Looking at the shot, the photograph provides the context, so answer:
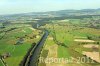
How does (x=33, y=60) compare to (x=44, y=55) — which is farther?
(x=44, y=55)

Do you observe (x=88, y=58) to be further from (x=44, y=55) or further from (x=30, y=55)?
(x=30, y=55)

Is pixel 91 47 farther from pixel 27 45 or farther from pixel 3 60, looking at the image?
pixel 3 60

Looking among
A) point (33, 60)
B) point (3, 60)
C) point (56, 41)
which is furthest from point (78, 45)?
point (3, 60)

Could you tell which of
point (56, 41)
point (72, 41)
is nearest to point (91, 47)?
point (72, 41)

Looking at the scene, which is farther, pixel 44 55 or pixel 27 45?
pixel 27 45

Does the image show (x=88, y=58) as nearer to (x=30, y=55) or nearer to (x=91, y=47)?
(x=91, y=47)

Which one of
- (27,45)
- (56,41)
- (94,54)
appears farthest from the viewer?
(56,41)

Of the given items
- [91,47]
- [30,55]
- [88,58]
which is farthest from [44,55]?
[91,47]

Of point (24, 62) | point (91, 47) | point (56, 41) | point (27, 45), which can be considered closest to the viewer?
point (24, 62)

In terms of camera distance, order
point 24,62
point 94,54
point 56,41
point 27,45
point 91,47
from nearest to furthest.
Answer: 1. point 24,62
2. point 94,54
3. point 91,47
4. point 27,45
5. point 56,41
